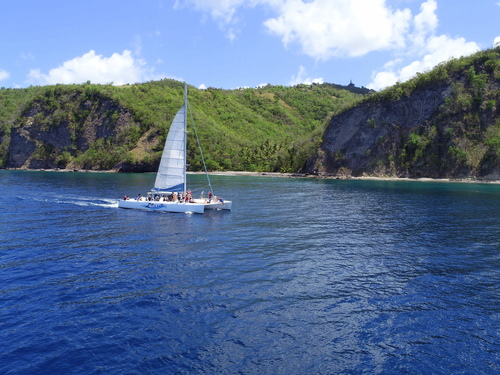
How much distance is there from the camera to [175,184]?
50500 mm

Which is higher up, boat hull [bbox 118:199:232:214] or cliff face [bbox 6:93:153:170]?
cliff face [bbox 6:93:153:170]

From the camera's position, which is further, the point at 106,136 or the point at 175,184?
the point at 106,136

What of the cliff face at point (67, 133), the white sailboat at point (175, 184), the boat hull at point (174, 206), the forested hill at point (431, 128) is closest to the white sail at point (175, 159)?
the white sailboat at point (175, 184)

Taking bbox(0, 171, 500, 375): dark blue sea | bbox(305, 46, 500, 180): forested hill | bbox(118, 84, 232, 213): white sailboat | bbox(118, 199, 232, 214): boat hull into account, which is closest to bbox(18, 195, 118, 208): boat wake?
bbox(118, 199, 232, 214): boat hull

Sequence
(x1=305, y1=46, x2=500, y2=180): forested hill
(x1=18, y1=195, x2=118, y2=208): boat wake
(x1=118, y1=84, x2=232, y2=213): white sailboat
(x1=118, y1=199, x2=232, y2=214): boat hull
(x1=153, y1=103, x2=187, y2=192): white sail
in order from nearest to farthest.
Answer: (x1=153, y1=103, x2=187, y2=192): white sail, (x1=118, y1=84, x2=232, y2=213): white sailboat, (x1=118, y1=199, x2=232, y2=214): boat hull, (x1=18, y1=195, x2=118, y2=208): boat wake, (x1=305, y1=46, x2=500, y2=180): forested hill

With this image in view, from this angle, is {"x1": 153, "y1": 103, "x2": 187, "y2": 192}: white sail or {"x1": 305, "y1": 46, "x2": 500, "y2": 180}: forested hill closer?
{"x1": 153, "y1": 103, "x2": 187, "y2": 192}: white sail

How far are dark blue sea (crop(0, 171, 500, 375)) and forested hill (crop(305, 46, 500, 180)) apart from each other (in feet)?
275

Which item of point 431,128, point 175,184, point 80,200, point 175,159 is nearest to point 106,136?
point 80,200

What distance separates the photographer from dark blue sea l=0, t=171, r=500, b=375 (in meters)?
15.2

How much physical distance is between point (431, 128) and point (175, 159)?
330ft

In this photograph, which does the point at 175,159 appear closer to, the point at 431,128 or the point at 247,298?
the point at 247,298

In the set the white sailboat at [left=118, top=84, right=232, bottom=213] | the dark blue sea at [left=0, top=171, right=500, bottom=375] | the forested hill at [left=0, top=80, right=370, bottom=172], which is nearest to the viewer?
the dark blue sea at [left=0, top=171, right=500, bottom=375]

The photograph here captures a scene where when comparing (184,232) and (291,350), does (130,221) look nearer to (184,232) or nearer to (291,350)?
(184,232)

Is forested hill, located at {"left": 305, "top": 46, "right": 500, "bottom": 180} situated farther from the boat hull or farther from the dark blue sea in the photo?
the boat hull
